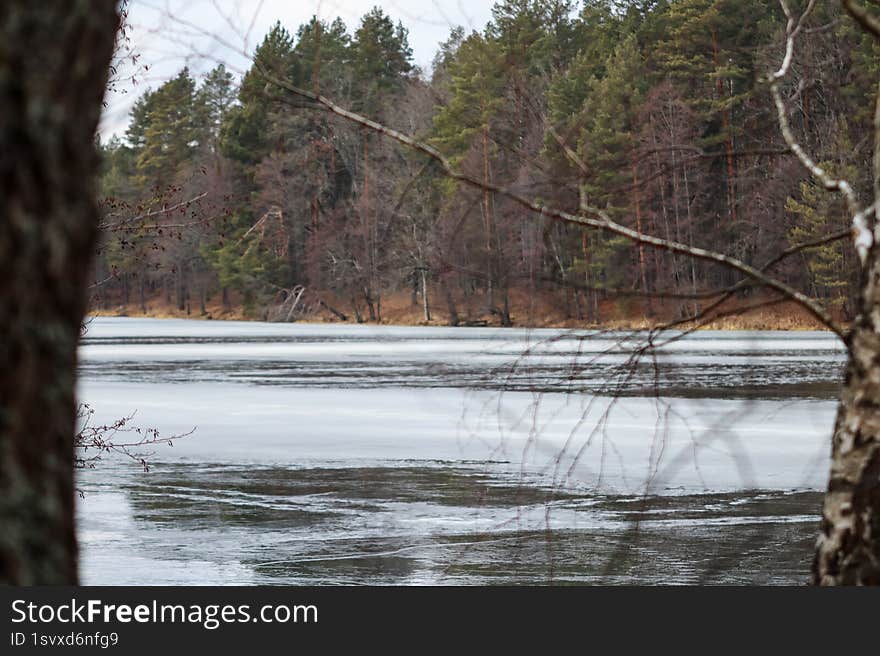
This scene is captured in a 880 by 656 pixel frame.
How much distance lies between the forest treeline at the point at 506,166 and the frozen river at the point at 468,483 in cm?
40

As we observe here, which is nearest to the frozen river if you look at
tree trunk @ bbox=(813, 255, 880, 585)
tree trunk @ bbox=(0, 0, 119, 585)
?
tree trunk @ bbox=(813, 255, 880, 585)

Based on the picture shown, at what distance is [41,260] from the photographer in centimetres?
177

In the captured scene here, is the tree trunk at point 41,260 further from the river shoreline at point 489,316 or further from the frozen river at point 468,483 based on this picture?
the river shoreline at point 489,316

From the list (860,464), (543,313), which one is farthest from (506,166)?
(860,464)

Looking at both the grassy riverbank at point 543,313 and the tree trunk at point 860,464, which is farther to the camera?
the grassy riverbank at point 543,313

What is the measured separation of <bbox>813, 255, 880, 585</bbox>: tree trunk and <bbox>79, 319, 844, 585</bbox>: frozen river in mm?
336

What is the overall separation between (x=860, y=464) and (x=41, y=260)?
6.94 ft

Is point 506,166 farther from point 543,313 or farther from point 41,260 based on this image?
point 41,260

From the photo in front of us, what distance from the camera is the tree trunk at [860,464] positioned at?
314 centimetres

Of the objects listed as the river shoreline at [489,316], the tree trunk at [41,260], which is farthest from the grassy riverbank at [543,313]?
the tree trunk at [41,260]

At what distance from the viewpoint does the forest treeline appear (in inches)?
145

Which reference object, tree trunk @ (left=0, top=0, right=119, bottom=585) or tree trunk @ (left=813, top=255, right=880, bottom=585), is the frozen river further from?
tree trunk @ (left=0, top=0, right=119, bottom=585)

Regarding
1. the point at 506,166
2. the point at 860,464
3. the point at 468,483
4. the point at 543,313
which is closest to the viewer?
the point at 860,464

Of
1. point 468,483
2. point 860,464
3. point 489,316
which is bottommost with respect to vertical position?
point 468,483
